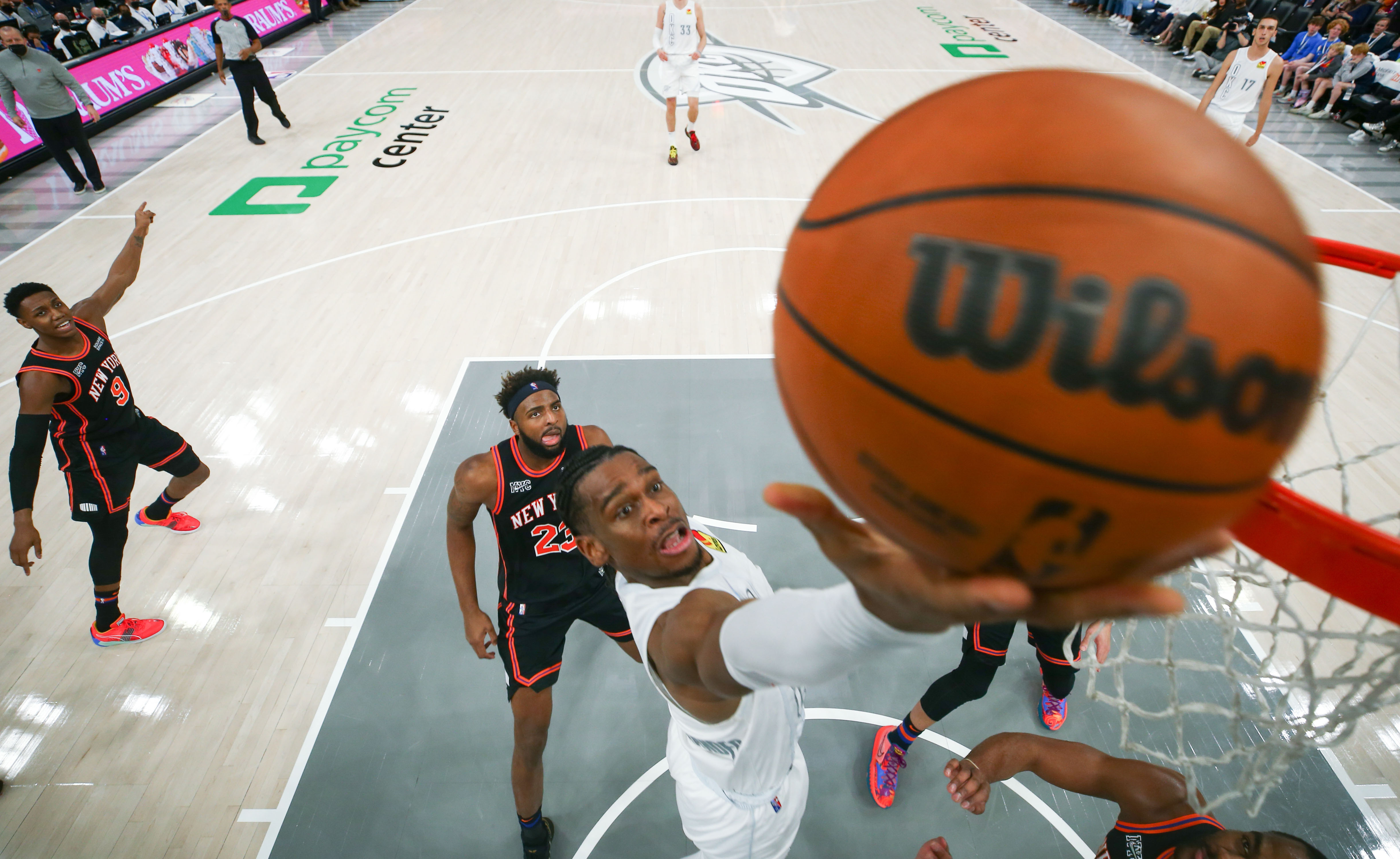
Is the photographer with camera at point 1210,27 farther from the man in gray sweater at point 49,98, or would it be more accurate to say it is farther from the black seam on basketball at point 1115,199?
the man in gray sweater at point 49,98

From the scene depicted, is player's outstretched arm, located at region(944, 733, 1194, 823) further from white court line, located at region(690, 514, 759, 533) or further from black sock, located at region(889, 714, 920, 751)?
white court line, located at region(690, 514, 759, 533)

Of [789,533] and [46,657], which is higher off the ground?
[789,533]

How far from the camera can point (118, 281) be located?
152 inches

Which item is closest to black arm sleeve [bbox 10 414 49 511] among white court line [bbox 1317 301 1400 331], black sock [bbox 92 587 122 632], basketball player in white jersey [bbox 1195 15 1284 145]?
black sock [bbox 92 587 122 632]

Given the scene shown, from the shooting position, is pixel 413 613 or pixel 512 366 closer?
pixel 413 613

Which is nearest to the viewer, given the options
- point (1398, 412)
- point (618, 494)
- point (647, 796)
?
point (618, 494)

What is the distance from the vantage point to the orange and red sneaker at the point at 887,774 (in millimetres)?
2891

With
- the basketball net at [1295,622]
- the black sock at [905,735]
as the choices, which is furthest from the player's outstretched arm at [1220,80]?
the black sock at [905,735]

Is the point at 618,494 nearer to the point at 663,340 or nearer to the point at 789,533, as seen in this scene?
the point at 789,533

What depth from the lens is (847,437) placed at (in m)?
0.92

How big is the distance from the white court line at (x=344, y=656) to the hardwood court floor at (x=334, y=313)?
0.05 metres

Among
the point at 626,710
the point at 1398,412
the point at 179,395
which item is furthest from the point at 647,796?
the point at 1398,412

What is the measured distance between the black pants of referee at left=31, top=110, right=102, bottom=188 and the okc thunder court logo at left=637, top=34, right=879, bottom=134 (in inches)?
261

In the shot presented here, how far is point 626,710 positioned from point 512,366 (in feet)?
9.46
